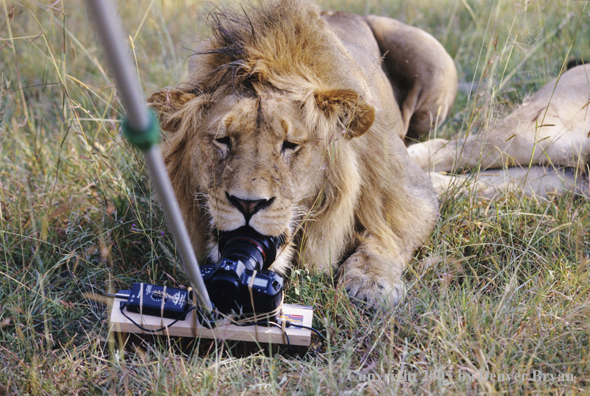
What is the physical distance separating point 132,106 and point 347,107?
1.45 metres

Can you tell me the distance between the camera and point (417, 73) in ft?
15.1

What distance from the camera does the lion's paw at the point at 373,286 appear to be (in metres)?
2.52

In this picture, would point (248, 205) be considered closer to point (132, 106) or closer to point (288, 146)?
point (288, 146)

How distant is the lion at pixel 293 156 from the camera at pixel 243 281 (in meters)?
0.12

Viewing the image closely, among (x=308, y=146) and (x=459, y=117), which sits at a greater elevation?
(x=308, y=146)

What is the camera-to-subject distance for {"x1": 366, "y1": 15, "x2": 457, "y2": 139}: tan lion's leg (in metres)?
4.58

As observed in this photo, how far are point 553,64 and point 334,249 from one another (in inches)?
142

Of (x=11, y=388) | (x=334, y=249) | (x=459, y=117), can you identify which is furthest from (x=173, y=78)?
(x=11, y=388)

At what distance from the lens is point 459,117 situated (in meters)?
4.87

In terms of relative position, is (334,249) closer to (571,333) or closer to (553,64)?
(571,333)

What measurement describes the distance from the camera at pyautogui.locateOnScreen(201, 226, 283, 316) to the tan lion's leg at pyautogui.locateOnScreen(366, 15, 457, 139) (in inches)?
111

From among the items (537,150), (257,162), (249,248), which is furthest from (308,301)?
(537,150)

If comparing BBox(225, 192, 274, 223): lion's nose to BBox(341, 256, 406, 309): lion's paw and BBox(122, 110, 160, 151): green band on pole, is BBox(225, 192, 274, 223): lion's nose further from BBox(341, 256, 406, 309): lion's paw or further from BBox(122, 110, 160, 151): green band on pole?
BBox(122, 110, 160, 151): green band on pole

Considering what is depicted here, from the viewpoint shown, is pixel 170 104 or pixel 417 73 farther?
pixel 417 73
